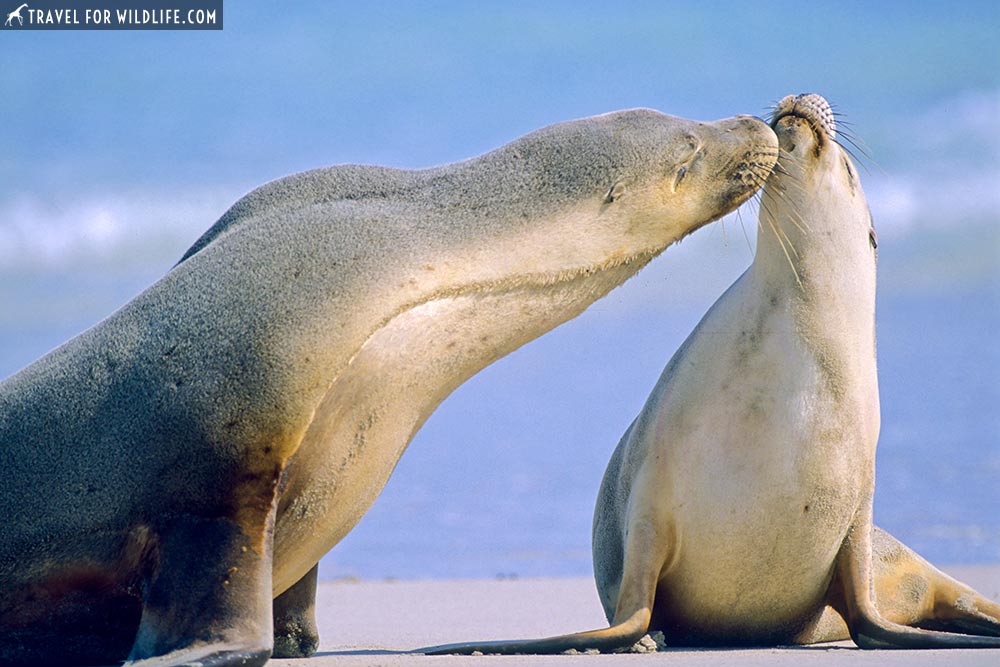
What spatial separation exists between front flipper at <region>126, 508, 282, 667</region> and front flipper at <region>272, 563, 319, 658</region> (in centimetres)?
107

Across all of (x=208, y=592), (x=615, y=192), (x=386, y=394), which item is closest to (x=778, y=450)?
(x=615, y=192)

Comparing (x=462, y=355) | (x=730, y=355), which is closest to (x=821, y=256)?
(x=730, y=355)

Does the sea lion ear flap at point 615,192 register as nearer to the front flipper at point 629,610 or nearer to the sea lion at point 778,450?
the sea lion at point 778,450

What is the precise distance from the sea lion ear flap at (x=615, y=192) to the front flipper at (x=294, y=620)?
1893mm

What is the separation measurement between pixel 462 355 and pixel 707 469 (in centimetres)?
161

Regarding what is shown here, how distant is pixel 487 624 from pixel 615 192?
10.8ft

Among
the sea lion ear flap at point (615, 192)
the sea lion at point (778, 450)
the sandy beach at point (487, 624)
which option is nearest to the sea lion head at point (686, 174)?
the sea lion ear flap at point (615, 192)

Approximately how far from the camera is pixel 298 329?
5.10m

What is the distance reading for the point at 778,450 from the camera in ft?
21.6

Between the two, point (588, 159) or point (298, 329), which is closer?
point (298, 329)

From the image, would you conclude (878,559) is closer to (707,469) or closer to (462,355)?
(707,469)

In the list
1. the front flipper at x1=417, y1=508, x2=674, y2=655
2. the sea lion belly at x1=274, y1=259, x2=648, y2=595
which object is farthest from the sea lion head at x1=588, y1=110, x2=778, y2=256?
the front flipper at x1=417, y1=508, x2=674, y2=655

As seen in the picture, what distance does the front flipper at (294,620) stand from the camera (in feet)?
19.6

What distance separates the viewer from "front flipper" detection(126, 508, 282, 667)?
4691mm
